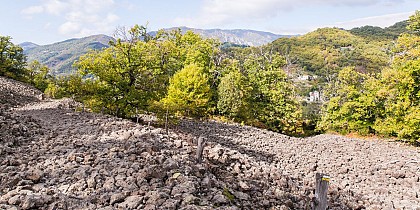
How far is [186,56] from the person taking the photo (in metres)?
35.6

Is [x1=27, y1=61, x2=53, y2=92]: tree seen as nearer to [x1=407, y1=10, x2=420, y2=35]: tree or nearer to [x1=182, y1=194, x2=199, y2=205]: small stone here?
[x1=407, y1=10, x2=420, y2=35]: tree

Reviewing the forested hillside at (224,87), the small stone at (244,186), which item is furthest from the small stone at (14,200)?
the forested hillside at (224,87)

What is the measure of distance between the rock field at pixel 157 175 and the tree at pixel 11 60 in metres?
38.2

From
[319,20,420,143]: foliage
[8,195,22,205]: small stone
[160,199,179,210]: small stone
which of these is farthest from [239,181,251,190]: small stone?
[319,20,420,143]: foliage

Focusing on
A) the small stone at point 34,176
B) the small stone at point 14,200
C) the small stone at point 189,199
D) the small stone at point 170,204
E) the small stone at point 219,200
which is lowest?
the small stone at point 219,200

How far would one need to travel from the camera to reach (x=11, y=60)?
46.2 m

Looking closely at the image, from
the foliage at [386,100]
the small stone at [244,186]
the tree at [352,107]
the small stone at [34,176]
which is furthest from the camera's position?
the tree at [352,107]

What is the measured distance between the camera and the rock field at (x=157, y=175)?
20.1ft

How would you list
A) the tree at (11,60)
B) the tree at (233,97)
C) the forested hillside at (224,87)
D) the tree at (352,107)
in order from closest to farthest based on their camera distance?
1. the forested hillside at (224,87)
2. the tree at (352,107)
3. the tree at (233,97)
4. the tree at (11,60)

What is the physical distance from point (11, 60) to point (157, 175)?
49.7 meters

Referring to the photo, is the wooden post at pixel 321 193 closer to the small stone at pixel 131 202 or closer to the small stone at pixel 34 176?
the small stone at pixel 131 202

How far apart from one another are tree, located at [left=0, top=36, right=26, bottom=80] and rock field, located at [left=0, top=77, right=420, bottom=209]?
38181mm

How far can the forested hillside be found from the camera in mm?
19203

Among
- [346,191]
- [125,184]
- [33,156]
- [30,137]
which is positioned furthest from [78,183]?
[346,191]
